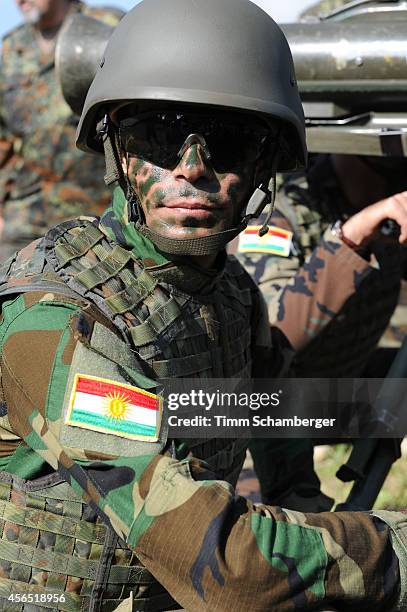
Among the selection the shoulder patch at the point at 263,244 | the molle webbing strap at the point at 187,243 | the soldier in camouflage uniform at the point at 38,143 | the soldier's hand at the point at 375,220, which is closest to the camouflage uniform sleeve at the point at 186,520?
the molle webbing strap at the point at 187,243

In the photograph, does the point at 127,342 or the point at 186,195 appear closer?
the point at 127,342

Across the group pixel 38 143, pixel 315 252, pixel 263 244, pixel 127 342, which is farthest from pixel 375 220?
pixel 38 143

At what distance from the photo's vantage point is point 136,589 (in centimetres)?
235

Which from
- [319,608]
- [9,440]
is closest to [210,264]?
[9,440]

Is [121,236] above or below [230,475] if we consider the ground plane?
above

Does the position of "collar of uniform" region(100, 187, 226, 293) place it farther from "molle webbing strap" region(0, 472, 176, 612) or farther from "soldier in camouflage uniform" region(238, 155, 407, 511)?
"soldier in camouflage uniform" region(238, 155, 407, 511)

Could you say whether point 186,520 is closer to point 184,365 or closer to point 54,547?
point 54,547

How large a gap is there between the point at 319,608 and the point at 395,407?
1738 mm

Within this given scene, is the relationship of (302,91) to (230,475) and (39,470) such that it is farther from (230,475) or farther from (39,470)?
(39,470)

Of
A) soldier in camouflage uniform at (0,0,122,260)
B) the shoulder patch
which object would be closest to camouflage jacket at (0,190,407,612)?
the shoulder patch

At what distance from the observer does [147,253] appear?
8.36ft

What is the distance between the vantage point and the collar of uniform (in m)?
2.54

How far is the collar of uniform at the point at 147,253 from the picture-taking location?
2.54 metres

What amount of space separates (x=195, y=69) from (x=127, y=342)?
74 cm
